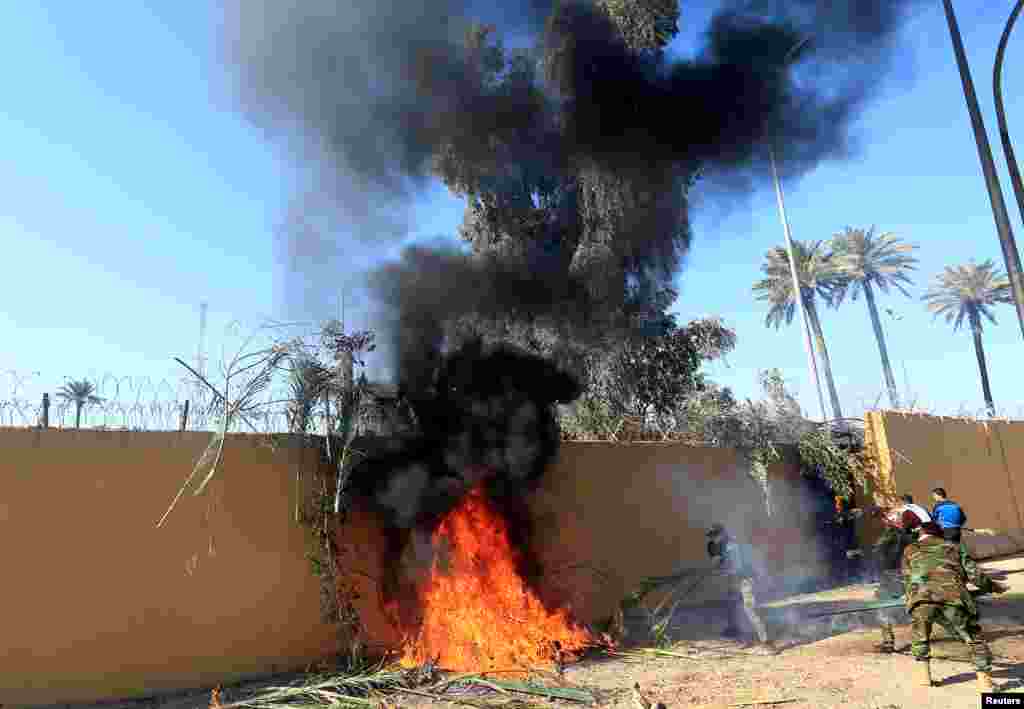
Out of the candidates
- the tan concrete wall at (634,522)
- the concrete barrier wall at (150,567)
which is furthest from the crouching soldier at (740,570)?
the concrete barrier wall at (150,567)

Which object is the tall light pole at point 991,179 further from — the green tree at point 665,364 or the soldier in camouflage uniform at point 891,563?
the green tree at point 665,364

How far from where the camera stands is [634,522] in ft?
36.6

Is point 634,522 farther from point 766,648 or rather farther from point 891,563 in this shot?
point 891,563

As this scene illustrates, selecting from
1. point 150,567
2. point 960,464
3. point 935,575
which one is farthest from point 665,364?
point 150,567

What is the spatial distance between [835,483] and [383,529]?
30.9ft

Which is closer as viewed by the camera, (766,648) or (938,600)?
(938,600)

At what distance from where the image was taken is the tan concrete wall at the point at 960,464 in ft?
48.3

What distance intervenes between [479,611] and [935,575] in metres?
4.34

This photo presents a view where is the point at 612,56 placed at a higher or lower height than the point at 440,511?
higher

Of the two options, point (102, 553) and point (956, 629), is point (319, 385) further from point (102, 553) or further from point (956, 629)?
point (956, 629)

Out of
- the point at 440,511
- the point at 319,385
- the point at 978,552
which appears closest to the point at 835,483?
the point at 978,552

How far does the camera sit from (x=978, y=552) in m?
16.1

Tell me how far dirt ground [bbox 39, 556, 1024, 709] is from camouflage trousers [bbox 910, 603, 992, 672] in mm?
308

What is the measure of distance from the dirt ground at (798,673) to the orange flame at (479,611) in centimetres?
49
